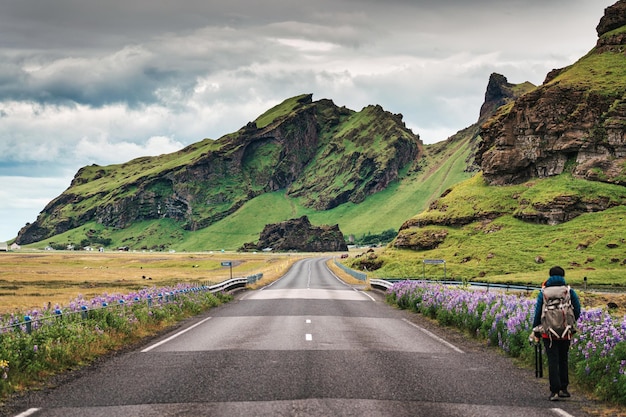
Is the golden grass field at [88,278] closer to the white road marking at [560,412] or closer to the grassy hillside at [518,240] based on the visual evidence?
the grassy hillside at [518,240]

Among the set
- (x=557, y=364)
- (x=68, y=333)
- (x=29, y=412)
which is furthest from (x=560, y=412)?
(x=68, y=333)

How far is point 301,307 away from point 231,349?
1550 cm

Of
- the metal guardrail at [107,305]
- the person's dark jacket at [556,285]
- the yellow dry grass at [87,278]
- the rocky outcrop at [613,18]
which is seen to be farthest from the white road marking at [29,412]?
the rocky outcrop at [613,18]

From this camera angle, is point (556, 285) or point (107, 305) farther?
point (107, 305)

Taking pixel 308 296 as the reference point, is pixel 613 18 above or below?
above

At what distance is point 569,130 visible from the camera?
102 m

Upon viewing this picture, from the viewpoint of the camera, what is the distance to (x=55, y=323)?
15930mm

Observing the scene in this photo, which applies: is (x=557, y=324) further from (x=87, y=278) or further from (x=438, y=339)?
(x=87, y=278)

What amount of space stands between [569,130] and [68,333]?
10148 cm

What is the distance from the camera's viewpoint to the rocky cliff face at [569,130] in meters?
96.8

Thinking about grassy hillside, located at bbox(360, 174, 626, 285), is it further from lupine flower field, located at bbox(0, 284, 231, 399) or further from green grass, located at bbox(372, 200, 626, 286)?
lupine flower field, located at bbox(0, 284, 231, 399)

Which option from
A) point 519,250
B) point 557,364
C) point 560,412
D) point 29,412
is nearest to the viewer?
point 29,412

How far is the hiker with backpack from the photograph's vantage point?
432 inches

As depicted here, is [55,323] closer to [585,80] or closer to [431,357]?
[431,357]
